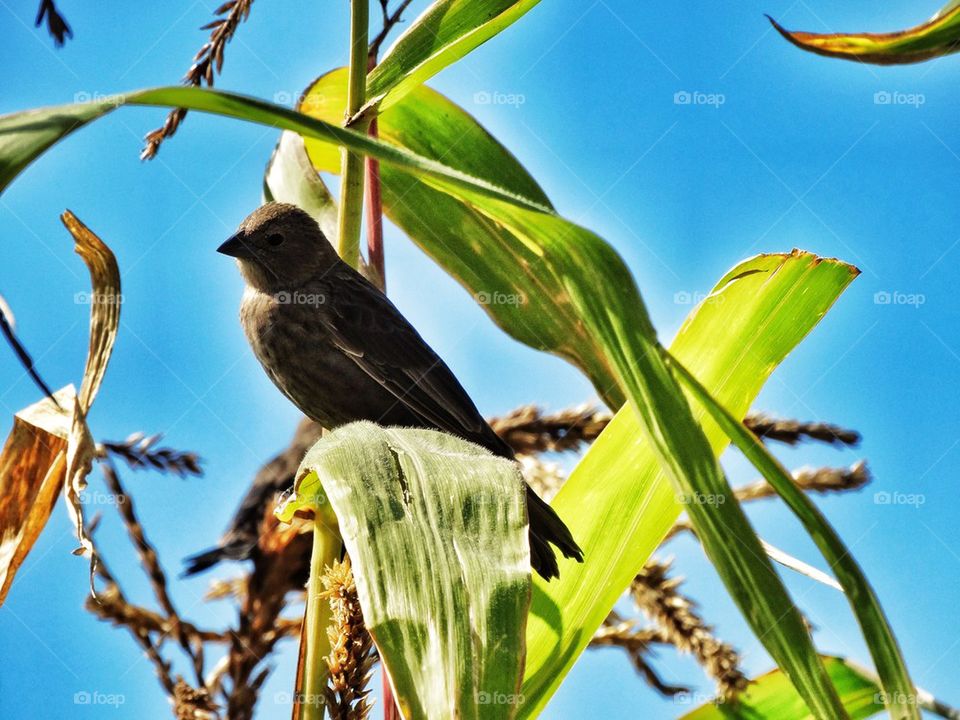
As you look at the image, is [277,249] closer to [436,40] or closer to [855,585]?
[436,40]

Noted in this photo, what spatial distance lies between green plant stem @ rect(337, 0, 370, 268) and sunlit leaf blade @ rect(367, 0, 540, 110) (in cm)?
5

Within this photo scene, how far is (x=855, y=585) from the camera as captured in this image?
3.62 ft

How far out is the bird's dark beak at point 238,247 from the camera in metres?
2.62

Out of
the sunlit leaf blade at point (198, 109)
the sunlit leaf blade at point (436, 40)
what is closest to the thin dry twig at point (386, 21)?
the sunlit leaf blade at point (436, 40)

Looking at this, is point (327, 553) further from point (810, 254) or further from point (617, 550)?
point (810, 254)

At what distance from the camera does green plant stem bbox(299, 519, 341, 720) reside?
125cm

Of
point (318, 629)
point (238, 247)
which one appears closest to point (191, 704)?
point (318, 629)

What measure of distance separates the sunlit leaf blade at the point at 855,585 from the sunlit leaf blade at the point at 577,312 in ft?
0.20

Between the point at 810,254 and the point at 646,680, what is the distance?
93cm

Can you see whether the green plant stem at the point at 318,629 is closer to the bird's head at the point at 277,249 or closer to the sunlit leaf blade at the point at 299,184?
the sunlit leaf blade at the point at 299,184

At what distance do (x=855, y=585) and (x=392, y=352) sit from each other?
162cm

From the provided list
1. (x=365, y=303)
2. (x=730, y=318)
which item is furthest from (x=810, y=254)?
(x=365, y=303)

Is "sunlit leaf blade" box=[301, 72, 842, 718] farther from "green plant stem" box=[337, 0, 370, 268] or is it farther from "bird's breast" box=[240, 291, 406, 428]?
"bird's breast" box=[240, 291, 406, 428]

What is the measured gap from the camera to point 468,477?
3.84 ft
